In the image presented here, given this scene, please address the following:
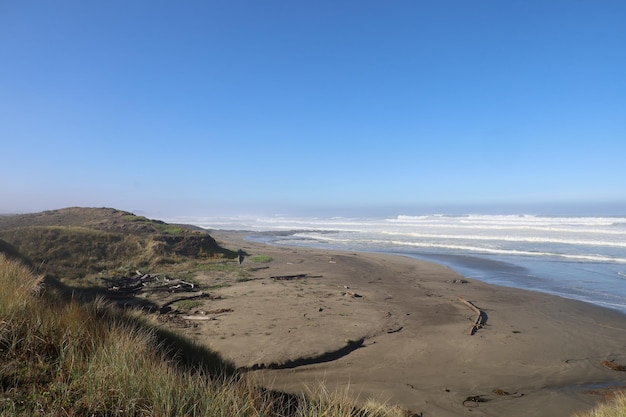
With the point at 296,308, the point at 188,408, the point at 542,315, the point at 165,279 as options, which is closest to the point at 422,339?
the point at 296,308

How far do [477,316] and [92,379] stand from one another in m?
10.6

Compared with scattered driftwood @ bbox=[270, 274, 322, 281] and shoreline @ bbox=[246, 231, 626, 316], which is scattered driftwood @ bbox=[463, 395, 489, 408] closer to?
shoreline @ bbox=[246, 231, 626, 316]

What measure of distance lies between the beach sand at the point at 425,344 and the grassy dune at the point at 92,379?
4.31ft

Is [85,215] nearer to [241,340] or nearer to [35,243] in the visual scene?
[35,243]

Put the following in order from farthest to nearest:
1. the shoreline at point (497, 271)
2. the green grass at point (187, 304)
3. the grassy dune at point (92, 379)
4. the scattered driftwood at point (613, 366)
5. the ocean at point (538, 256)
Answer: the ocean at point (538, 256) → the shoreline at point (497, 271) → the green grass at point (187, 304) → the scattered driftwood at point (613, 366) → the grassy dune at point (92, 379)

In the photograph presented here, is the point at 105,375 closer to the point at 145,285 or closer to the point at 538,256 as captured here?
the point at 145,285

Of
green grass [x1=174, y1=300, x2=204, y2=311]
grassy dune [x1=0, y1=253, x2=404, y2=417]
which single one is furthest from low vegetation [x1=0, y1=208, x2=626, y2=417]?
green grass [x1=174, y1=300, x2=204, y2=311]

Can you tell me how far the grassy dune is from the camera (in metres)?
2.95

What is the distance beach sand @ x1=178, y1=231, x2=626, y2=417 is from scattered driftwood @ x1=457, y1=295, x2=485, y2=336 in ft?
0.37

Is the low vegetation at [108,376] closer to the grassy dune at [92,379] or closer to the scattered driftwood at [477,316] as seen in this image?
the grassy dune at [92,379]

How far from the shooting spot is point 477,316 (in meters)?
11.2

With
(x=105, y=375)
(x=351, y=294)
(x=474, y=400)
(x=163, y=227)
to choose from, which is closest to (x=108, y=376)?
(x=105, y=375)

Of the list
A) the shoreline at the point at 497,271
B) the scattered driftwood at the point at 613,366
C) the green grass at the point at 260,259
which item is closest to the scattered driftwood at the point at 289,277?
the green grass at the point at 260,259

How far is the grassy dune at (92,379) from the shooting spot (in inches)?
116
